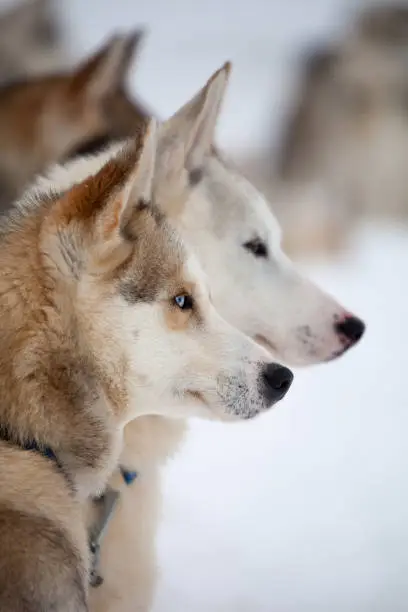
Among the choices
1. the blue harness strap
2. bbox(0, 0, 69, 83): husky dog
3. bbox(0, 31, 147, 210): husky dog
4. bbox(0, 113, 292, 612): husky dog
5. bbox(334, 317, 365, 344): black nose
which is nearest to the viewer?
bbox(0, 113, 292, 612): husky dog

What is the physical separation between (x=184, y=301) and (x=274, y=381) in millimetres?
148

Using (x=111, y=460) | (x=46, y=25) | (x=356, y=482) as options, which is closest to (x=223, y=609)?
(x=356, y=482)

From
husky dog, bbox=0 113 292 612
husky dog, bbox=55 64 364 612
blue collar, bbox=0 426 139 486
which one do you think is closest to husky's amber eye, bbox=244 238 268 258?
husky dog, bbox=55 64 364 612

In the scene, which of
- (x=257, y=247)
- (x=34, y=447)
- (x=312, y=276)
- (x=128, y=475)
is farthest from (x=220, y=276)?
(x=312, y=276)

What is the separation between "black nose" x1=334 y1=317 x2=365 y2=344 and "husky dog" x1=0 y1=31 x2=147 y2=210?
1.78 ft

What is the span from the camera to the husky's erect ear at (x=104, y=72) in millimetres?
1580

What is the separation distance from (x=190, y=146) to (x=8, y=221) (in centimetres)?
37

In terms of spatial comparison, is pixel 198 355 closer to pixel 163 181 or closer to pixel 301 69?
pixel 163 181

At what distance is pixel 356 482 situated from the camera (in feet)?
5.02

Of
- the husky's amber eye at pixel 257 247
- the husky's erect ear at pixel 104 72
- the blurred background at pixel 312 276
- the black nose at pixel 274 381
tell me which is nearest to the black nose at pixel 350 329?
the husky's amber eye at pixel 257 247

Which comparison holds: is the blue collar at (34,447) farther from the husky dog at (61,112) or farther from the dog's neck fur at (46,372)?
the husky dog at (61,112)

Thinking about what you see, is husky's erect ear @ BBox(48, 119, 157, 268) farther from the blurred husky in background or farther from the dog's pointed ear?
the blurred husky in background

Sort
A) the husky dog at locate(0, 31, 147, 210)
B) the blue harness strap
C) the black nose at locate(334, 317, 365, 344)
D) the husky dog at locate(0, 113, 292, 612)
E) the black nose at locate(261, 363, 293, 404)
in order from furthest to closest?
the husky dog at locate(0, 31, 147, 210), the black nose at locate(334, 317, 365, 344), the blue harness strap, the black nose at locate(261, 363, 293, 404), the husky dog at locate(0, 113, 292, 612)

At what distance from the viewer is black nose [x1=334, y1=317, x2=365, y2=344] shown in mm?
1248
